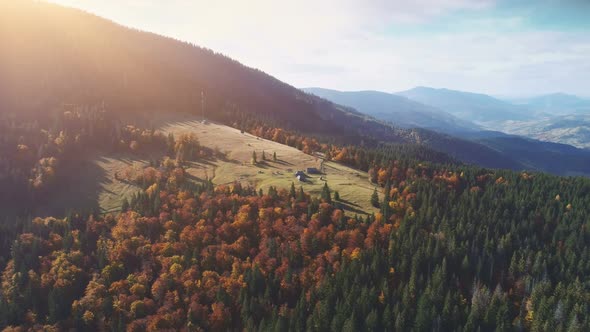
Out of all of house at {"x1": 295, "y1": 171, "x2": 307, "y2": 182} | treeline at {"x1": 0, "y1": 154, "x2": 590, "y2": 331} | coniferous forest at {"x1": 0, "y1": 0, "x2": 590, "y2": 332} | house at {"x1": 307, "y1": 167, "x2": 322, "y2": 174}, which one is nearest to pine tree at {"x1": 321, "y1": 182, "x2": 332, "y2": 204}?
coniferous forest at {"x1": 0, "y1": 0, "x2": 590, "y2": 332}

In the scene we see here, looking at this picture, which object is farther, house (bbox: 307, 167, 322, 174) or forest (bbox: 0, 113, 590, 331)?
house (bbox: 307, 167, 322, 174)

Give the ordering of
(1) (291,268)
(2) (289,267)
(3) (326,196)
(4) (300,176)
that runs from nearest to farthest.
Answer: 1. (2) (289,267)
2. (1) (291,268)
3. (3) (326,196)
4. (4) (300,176)

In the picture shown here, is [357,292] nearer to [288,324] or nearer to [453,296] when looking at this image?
[288,324]

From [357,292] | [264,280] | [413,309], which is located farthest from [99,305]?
[413,309]

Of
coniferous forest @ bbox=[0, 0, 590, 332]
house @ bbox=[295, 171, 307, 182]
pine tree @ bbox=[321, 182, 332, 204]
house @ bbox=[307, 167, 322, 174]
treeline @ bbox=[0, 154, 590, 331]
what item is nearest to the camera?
treeline @ bbox=[0, 154, 590, 331]

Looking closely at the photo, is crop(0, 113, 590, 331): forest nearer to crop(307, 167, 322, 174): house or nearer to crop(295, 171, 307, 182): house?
crop(295, 171, 307, 182): house

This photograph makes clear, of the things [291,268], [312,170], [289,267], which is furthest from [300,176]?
[289,267]

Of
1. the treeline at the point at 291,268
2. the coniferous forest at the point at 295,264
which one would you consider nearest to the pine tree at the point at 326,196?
the coniferous forest at the point at 295,264

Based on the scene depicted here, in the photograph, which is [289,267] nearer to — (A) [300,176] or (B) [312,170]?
(A) [300,176]
